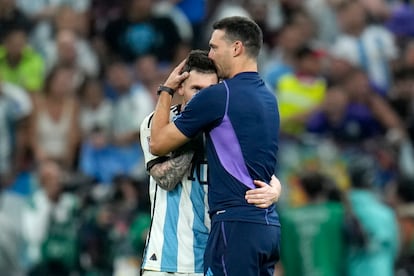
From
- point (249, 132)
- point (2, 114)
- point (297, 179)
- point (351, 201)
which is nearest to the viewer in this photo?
point (249, 132)

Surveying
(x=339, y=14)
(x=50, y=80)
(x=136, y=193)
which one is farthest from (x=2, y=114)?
(x=339, y=14)

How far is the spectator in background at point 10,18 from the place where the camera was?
16.2m

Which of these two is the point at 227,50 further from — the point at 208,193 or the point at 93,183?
the point at 93,183

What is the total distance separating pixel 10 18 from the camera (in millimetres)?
16328

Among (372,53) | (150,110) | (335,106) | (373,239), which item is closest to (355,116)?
(335,106)

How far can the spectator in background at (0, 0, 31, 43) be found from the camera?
16.2 meters

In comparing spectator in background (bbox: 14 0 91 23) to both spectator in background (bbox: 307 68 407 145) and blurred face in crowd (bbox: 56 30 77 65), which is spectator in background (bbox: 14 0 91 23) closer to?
blurred face in crowd (bbox: 56 30 77 65)

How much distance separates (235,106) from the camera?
787 cm

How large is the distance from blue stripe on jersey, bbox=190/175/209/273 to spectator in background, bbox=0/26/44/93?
801 centimetres

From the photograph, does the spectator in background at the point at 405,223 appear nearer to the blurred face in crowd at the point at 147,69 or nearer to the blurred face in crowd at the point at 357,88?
the blurred face in crowd at the point at 357,88

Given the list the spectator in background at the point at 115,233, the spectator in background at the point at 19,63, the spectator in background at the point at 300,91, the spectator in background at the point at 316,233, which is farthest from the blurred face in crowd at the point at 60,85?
the spectator in background at the point at 316,233

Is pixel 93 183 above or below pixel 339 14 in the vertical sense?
below

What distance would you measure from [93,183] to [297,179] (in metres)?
2.37

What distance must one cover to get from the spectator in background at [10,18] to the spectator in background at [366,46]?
158 inches
